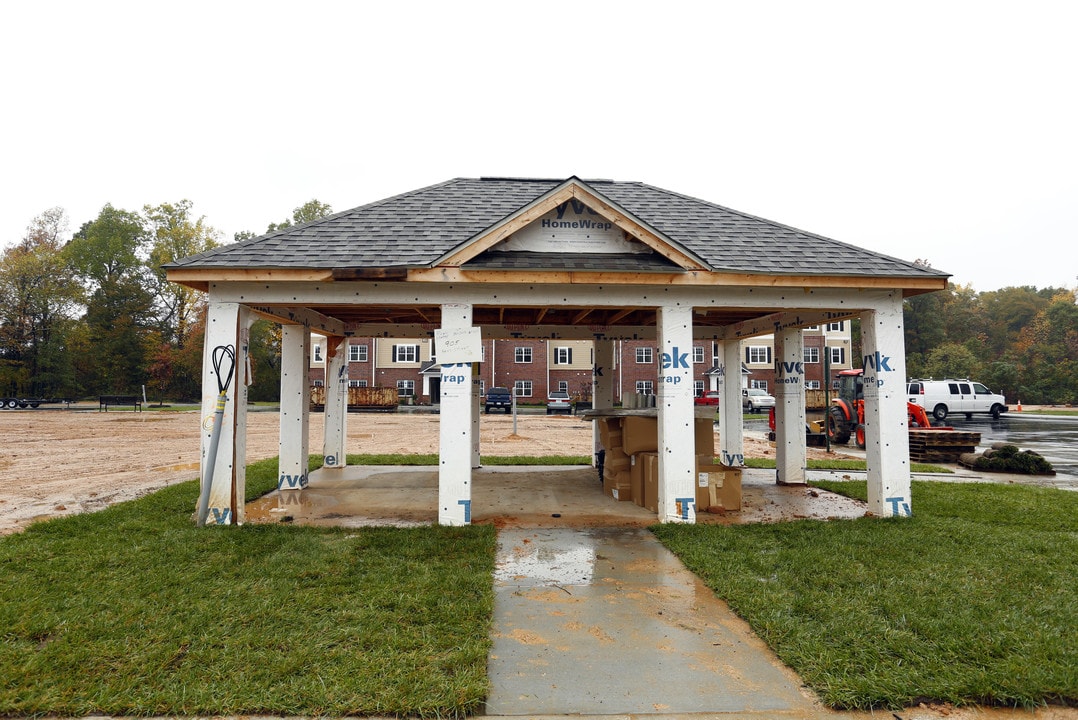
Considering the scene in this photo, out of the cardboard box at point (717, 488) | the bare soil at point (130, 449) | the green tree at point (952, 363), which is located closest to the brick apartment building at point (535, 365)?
the green tree at point (952, 363)

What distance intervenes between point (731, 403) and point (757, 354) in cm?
4166

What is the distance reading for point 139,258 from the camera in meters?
56.4

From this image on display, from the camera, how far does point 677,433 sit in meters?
7.51

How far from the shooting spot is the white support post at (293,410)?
32.3 ft

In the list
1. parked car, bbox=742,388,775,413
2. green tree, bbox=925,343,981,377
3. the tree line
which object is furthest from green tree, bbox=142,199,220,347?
green tree, bbox=925,343,981,377

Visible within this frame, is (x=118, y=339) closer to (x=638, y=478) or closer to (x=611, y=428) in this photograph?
(x=611, y=428)

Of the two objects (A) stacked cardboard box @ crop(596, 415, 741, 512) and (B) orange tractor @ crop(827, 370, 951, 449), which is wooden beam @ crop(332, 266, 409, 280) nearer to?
(A) stacked cardboard box @ crop(596, 415, 741, 512)

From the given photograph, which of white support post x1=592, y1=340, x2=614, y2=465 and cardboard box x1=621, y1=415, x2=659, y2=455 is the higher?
white support post x1=592, y1=340, x2=614, y2=465

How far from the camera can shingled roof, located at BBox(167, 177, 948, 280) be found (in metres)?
7.22

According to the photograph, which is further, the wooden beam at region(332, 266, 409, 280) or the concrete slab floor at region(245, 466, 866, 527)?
the concrete slab floor at region(245, 466, 866, 527)

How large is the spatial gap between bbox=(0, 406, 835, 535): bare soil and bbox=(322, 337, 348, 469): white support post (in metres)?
2.62

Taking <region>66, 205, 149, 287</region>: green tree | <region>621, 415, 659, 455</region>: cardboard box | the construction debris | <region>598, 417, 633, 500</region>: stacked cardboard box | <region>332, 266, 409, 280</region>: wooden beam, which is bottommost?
the construction debris

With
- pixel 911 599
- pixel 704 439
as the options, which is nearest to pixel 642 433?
Answer: pixel 704 439

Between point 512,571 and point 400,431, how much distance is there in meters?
19.5
